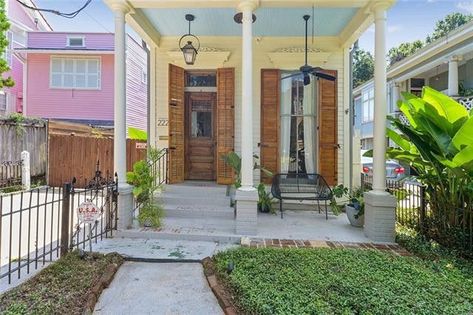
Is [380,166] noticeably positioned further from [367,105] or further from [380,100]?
[367,105]

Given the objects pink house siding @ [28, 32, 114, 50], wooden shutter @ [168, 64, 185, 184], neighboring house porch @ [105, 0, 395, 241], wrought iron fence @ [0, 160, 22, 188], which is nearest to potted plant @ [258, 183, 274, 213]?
neighboring house porch @ [105, 0, 395, 241]

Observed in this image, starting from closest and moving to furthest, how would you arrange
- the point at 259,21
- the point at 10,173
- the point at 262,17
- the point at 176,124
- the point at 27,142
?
1. the point at 262,17
2. the point at 259,21
3. the point at 176,124
4. the point at 10,173
5. the point at 27,142

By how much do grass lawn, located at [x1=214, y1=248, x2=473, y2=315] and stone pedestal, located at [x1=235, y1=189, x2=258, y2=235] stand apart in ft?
Result: 2.48

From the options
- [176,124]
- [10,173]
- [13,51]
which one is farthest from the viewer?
[13,51]

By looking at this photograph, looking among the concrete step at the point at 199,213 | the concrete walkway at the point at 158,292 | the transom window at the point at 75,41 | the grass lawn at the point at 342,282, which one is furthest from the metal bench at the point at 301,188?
the transom window at the point at 75,41

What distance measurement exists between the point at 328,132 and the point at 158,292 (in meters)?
4.84

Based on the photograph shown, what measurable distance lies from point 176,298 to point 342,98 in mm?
5388

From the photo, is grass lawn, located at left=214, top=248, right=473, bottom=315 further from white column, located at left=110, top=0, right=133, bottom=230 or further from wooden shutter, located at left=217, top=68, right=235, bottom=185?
wooden shutter, located at left=217, top=68, right=235, bottom=185

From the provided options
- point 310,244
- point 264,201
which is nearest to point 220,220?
point 264,201

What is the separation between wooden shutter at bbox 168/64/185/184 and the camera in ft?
21.9

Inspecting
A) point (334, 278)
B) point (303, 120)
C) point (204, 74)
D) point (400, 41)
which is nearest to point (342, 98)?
point (303, 120)

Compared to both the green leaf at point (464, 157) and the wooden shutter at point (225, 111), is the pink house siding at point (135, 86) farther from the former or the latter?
the green leaf at point (464, 157)

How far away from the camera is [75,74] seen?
1445 cm

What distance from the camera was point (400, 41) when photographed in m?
30.4
